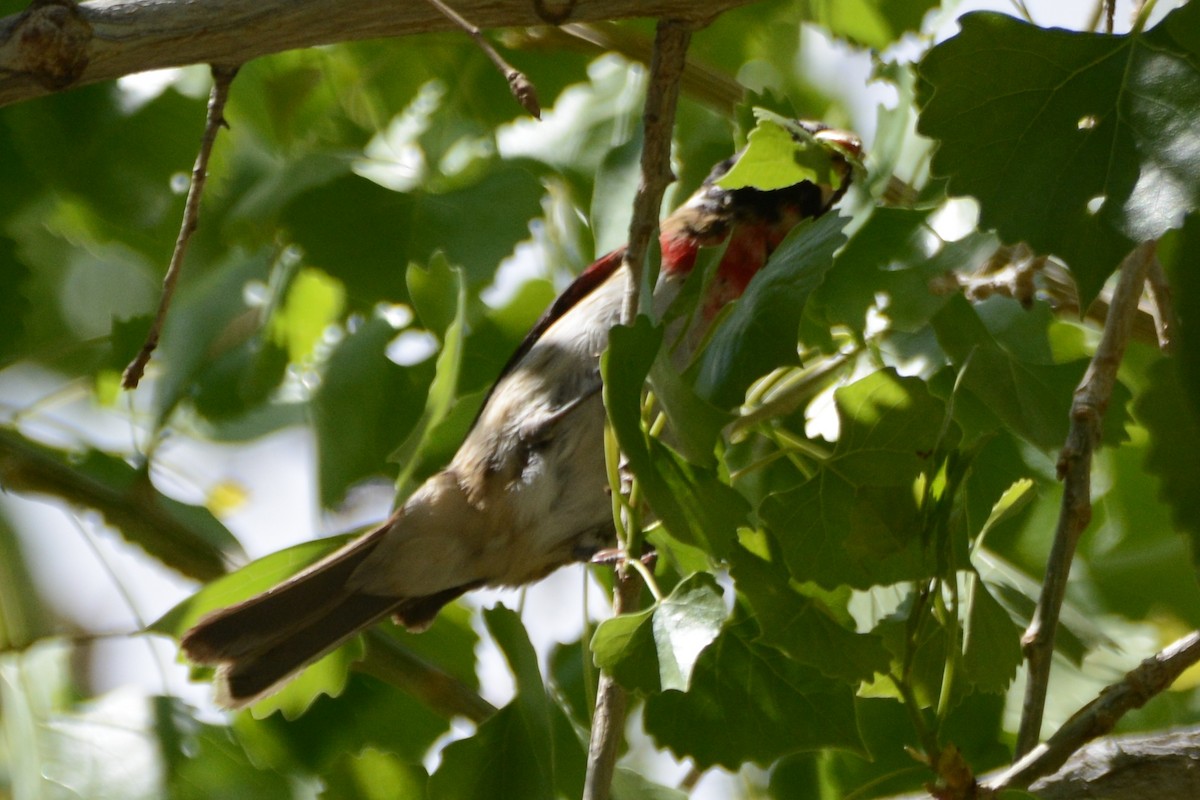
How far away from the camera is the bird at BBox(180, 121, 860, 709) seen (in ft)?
9.23

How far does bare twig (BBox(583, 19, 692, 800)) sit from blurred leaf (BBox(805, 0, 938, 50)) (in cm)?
122

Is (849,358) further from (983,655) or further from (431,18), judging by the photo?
(431,18)

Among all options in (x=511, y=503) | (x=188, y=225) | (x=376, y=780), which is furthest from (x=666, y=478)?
(x=511, y=503)

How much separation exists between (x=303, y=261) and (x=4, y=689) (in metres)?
1.04

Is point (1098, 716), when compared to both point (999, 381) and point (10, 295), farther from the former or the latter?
point (10, 295)

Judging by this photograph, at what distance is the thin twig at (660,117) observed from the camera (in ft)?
6.11

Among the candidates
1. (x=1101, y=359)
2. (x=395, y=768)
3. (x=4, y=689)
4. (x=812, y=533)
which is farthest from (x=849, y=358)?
(x=4, y=689)

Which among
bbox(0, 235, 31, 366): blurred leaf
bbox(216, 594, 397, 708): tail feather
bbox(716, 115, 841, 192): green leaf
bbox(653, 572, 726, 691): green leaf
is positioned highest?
bbox(0, 235, 31, 366): blurred leaf

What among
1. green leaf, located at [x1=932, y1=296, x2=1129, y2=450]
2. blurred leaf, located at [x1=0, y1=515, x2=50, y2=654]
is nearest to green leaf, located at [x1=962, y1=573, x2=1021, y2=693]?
green leaf, located at [x1=932, y1=296, x2=1129, y2=450]

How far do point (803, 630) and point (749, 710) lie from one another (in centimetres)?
25

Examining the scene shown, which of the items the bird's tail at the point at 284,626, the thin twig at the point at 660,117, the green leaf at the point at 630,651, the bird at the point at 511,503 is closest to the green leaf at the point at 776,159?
the thin twig at the point at 660,117

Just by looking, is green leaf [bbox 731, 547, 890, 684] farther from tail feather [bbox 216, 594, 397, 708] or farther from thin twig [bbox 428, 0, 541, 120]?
tail feather [bbox 216, 594, 397, 708]

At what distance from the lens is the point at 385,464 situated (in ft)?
8.71

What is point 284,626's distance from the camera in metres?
2.73
